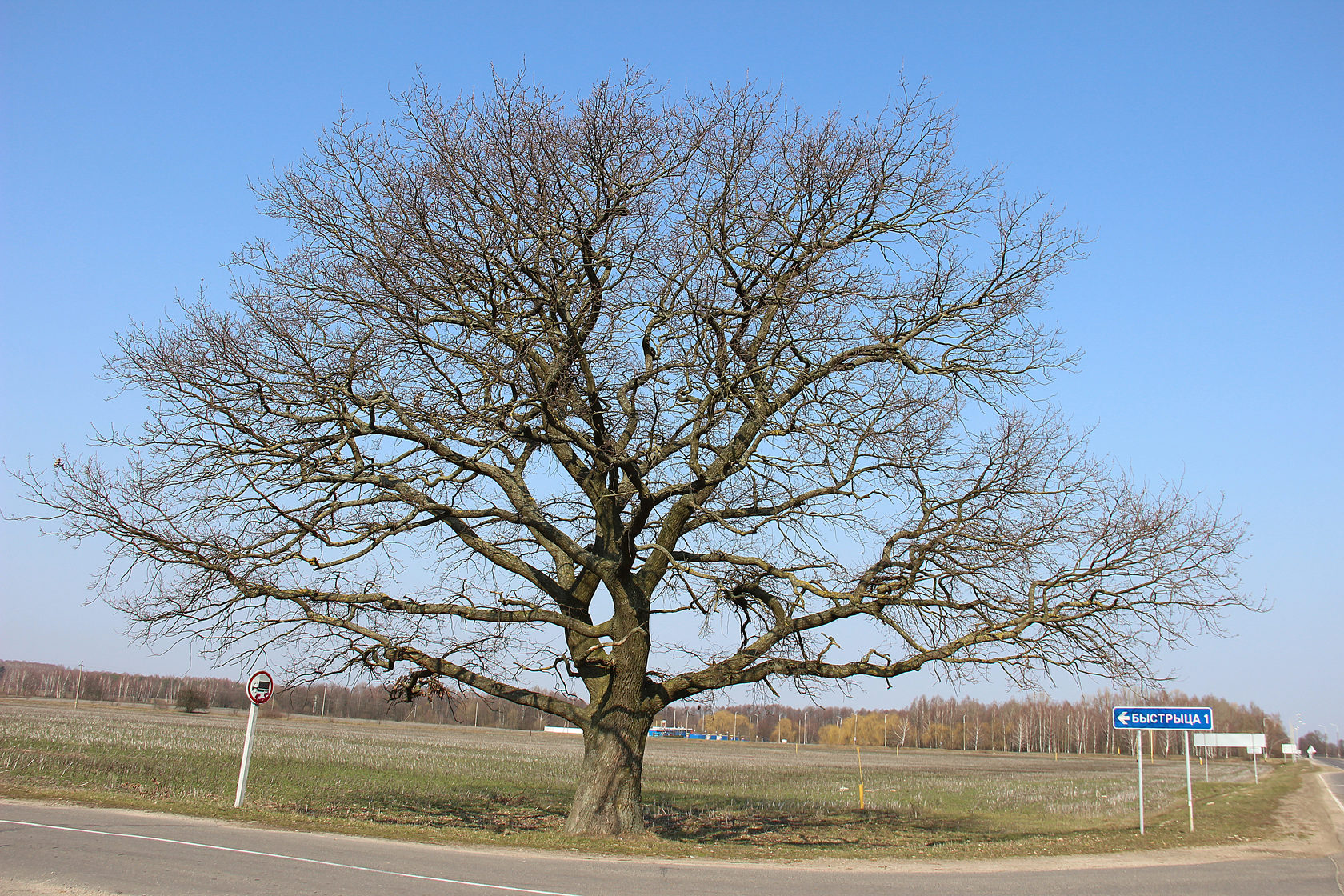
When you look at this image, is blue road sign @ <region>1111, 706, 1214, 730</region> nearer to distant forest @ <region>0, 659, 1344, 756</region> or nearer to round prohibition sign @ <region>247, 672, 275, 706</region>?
round prohibition sign @ <region>247, 672, 275, 706</region>

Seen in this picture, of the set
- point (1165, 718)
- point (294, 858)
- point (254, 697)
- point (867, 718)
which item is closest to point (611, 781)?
point (294, 858)

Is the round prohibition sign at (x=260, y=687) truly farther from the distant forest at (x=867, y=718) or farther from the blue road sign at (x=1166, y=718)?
the distant forest at (x=867, y=718)

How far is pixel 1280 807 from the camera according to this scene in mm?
24547

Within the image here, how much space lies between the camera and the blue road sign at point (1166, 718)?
1650 cm

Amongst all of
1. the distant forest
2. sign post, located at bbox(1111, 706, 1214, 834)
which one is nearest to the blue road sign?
sign post, located at bbox(1111, 706, 1214, 834)

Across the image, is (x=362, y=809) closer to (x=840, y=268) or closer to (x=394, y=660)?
(x=394, y=660)

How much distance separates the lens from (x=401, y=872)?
339 inches

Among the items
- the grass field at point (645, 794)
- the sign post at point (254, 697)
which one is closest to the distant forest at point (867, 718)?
the grass field at point (645, 794)

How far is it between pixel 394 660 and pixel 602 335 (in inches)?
227

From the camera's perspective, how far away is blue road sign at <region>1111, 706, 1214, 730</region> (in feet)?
54.1

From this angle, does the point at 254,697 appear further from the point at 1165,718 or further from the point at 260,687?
the point at 1165,718

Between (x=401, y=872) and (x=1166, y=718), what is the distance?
15.0 m

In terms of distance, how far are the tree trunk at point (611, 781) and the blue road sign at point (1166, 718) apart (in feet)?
32.7

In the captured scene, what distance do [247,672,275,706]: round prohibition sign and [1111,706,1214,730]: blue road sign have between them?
51.7 feet
